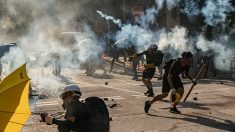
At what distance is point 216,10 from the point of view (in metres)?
18.3

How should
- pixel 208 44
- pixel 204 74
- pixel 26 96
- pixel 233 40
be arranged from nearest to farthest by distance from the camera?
1. pixel 26 96
2. pixel 204 74
3. pixel 208 44
4. pixel 233 40

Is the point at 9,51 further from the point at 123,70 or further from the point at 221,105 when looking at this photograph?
the point at 123,70

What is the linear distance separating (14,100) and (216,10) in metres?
15.6

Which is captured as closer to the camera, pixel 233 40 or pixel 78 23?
pixel 233 40

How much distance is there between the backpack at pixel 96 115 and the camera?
15.6 ft

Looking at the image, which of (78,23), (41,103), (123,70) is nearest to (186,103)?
(41,103)

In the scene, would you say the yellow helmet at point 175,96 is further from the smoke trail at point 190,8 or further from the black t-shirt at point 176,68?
the smoke trail at point 190,8

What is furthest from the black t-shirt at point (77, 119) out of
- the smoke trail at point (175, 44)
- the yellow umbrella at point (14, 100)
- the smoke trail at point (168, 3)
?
the smoke trail at point (168, 3)

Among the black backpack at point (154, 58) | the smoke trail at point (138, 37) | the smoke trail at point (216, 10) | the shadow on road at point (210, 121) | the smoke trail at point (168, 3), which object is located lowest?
the shadow on road at point (210, 121)

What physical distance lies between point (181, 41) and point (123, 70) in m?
3.64

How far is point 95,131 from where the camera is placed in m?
4.80

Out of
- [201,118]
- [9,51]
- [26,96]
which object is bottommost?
[201,118]

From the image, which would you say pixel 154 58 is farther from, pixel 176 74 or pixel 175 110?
pixel 175 110

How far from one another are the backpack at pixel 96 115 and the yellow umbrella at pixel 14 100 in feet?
2.61
